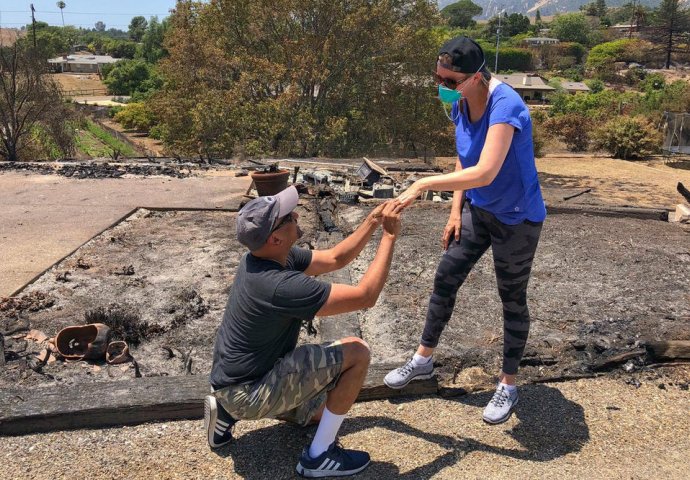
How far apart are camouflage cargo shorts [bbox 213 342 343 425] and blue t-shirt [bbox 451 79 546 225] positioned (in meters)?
1.12

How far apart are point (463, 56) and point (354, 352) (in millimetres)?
1497

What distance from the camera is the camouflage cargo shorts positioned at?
2.64m

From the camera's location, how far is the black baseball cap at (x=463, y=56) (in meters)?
2.81

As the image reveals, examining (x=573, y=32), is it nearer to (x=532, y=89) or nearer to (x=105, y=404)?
(x=532, y=89)

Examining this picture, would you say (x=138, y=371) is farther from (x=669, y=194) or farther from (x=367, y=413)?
(x=669, y=194)

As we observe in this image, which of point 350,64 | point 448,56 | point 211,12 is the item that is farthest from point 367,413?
point 211,12

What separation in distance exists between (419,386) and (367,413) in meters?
0.39

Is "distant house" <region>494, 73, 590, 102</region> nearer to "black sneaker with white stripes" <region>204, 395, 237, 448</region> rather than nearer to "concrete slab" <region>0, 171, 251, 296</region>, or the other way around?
"concrete slab" <region>0, 171, 251, 296</region>

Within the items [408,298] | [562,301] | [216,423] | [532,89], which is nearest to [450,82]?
[216,423]

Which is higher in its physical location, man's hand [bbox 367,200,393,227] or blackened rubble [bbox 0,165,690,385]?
man's hand [bbox 367,200,393,227]


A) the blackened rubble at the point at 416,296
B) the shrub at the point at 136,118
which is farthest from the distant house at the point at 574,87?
the blackened rubble at the point at 416,296

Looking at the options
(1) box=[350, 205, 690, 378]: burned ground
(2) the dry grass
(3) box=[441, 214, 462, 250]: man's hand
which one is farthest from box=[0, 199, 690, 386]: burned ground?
(2) the dry grass

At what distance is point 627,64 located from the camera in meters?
84.1

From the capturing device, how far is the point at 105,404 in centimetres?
318
